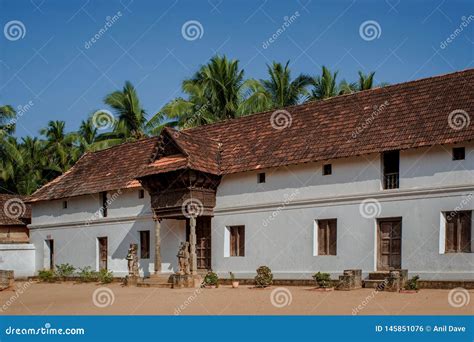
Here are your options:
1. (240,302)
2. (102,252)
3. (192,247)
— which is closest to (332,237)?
(192,247)

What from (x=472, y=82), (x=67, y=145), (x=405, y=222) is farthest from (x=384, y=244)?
(x=67, y=145)

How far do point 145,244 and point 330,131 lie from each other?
9.33m

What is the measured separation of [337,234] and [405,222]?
7.47 ft

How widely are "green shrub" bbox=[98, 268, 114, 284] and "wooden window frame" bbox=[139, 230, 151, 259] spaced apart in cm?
148

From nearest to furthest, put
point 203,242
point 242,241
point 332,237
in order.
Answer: point 332,237
point 242,241
point 203,242

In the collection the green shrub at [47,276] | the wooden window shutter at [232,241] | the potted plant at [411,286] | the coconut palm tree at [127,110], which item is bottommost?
the green shrub at [47,276]

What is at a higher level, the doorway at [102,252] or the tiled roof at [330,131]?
the tiled roof at [330,131]

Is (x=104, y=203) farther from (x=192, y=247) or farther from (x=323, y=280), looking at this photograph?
(x=323, y=280)

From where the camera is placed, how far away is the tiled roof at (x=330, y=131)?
674 inches

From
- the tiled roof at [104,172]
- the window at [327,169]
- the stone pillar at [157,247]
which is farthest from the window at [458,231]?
the tiled roof at [104,172]

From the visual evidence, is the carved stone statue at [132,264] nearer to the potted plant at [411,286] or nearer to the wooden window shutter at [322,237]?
the wooden window shutter at [322,237]

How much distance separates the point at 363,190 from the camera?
59.3 ft

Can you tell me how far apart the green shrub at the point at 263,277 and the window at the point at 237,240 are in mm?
2237

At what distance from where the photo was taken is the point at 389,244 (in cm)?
1766
